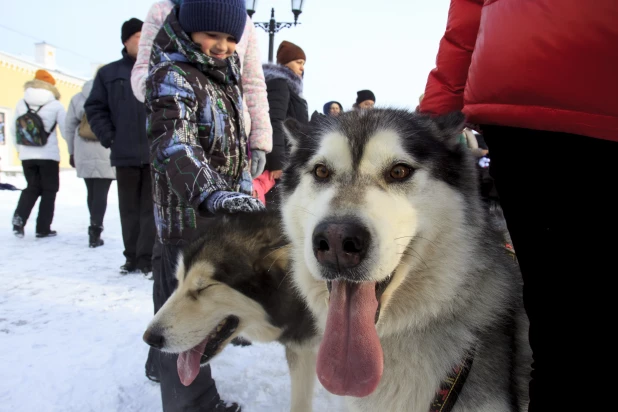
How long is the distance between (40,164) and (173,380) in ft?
16.8

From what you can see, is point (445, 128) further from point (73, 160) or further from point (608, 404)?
point (73, 160)

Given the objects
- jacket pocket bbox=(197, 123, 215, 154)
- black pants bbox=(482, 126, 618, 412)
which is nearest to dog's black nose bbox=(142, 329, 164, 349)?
jacket pocket bbox=(197, 123, 215, 154)

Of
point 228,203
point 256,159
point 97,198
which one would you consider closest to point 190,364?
point 228,203

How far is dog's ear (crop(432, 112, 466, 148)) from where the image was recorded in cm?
149

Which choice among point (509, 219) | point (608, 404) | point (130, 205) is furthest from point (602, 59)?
point (130, 205)

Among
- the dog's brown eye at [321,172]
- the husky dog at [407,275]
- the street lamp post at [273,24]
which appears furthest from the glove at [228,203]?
the street lamp post at [273,24]

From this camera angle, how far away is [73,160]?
584 cm

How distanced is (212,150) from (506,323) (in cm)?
153

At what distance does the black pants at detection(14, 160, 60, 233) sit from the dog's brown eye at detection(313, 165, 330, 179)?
5.67 m

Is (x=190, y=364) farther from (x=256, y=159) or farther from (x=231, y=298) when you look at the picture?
(x=256, y=159)

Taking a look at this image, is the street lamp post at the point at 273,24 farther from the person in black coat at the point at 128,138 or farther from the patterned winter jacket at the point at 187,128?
the patterned winter jacket at the point at 187,128

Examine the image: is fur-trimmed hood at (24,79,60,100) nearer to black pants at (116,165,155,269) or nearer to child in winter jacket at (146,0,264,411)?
black pants at (116,165,155,269)

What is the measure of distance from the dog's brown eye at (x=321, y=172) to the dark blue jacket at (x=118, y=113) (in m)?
3.22

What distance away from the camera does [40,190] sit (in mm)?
6023
